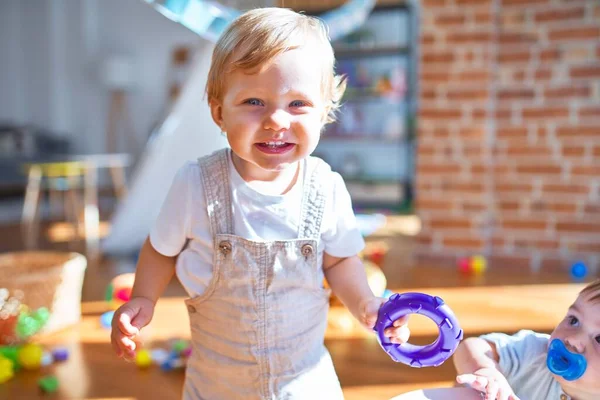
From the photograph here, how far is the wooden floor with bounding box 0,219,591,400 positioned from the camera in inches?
57.1

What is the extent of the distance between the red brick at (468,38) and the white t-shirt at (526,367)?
2.03 metres

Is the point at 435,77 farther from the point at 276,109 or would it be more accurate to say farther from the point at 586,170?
the point at 276,109

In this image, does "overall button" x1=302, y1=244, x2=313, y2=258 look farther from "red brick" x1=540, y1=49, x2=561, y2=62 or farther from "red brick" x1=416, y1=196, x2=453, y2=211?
"red brick" x1=540, y1=49, x2=561, y2=62

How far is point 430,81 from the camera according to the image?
2.87 m

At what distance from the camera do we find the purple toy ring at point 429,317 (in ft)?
2.68

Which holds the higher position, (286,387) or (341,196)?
(341,196)

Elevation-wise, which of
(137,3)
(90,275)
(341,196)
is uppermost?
(137,3)

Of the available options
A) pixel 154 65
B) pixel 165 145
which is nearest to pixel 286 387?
pixel 165 145

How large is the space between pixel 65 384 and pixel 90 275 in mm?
1207

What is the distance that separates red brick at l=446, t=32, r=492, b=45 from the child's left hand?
2.16 metres

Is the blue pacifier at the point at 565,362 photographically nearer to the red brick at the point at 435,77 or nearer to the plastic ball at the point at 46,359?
the plastic ball at the point at 46,359

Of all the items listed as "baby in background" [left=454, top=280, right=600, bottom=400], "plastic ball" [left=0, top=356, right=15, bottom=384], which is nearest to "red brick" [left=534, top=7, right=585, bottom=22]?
"baby in background" [left=454, top=280, right=600, bottom=400]

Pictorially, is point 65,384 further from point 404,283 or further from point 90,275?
point 404,283

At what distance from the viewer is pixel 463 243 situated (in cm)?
287
